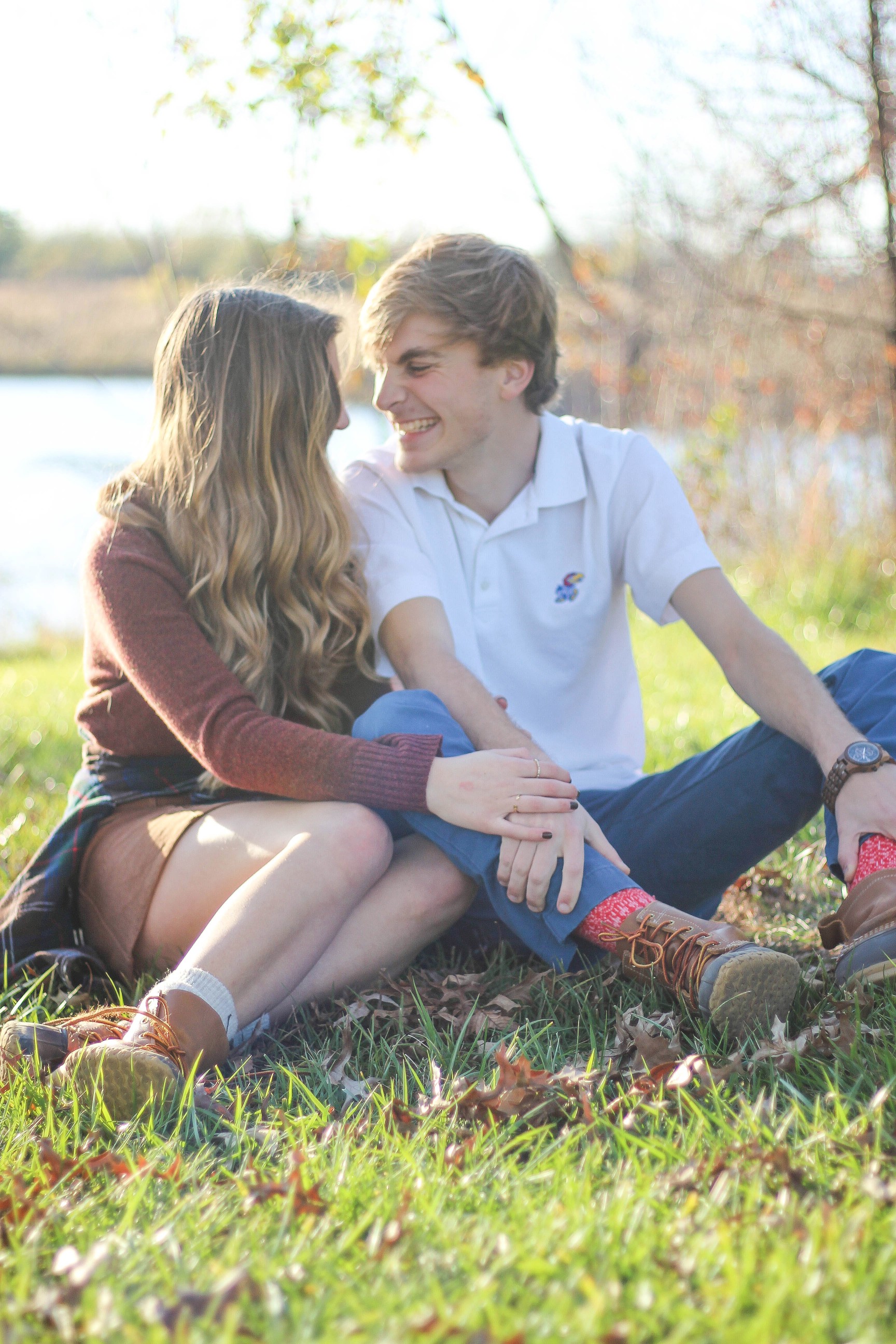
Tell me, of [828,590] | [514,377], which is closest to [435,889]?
[514,377]

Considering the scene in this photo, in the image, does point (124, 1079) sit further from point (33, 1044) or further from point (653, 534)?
point (653, 534)

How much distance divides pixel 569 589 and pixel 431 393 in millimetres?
626

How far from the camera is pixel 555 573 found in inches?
118

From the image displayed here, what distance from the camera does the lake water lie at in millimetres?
5441

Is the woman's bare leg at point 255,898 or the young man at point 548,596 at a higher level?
the young man at point 548,596

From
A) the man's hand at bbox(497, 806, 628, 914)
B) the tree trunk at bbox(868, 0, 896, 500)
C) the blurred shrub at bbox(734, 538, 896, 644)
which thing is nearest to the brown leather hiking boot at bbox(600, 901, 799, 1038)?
the man's hand at bbox(497, 806, 628, 914)

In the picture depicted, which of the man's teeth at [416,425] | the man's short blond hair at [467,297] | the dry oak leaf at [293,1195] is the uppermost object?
the man's short blond hair at [467,297]

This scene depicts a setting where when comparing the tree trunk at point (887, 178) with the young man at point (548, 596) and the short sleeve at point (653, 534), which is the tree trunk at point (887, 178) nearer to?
the young man at point (548, 596)

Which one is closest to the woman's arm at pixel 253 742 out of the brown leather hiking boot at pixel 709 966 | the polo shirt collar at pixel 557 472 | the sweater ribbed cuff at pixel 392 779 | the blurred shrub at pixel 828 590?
the sweater ribbed cuff at pixel 392 779

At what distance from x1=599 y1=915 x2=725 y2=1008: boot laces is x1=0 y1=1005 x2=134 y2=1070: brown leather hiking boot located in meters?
0.94

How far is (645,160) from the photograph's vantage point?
7.54 meters

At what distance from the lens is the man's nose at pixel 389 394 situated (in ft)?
9.65

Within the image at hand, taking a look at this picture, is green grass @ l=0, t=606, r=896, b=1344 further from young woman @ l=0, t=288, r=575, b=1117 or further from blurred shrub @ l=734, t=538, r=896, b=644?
blurred shrub @ l=734, t=538, r=896, b=644

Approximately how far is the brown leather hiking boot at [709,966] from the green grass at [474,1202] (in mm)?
86
